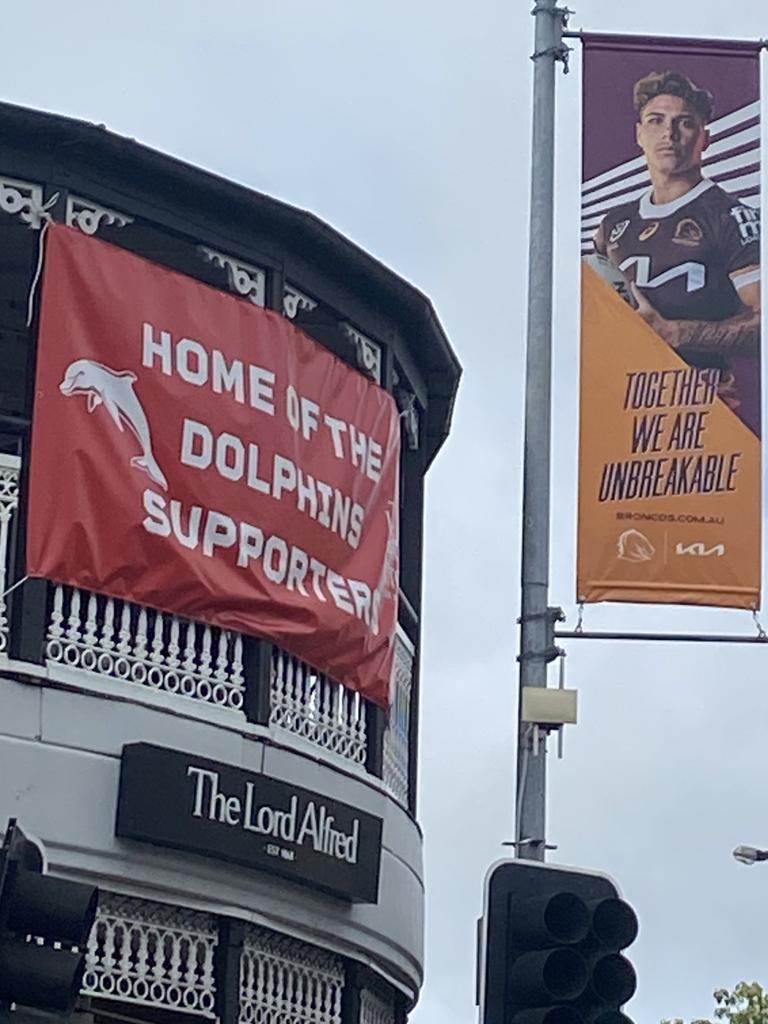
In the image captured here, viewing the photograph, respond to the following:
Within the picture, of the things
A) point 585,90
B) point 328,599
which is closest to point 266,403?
point 328,599

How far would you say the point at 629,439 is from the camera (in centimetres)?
1067

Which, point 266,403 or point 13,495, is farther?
point 266,403

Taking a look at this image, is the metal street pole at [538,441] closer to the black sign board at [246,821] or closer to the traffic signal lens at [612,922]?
the traffic signal lens at [612,922]

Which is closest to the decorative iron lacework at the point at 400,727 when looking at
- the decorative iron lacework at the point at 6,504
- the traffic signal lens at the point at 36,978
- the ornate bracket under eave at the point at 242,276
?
the ornate bracket under eave at the point at 242,276

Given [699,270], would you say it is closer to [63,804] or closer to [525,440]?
[525,440]

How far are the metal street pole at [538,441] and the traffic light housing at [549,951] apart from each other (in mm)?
1577

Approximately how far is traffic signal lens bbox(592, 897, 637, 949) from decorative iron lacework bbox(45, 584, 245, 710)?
5280 millimetres

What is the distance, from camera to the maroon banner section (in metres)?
12.8

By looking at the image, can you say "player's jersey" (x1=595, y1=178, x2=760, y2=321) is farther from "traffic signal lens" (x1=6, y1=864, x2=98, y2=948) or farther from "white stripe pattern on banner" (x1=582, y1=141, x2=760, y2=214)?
"traffic signal lens" (x1=6, y1=864, x2=98, y2=948)

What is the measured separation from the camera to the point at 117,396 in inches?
514

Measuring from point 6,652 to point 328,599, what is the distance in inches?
97.4

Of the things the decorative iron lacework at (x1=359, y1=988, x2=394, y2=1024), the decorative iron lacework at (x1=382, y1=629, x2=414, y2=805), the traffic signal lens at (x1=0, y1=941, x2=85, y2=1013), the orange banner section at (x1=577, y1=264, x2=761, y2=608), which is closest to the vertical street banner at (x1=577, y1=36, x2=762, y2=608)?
the orange banner section at (x1=577, y1=264, x2=761, y2=608)

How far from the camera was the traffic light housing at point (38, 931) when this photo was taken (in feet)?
23.2

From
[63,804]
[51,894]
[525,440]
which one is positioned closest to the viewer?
[51,894]
